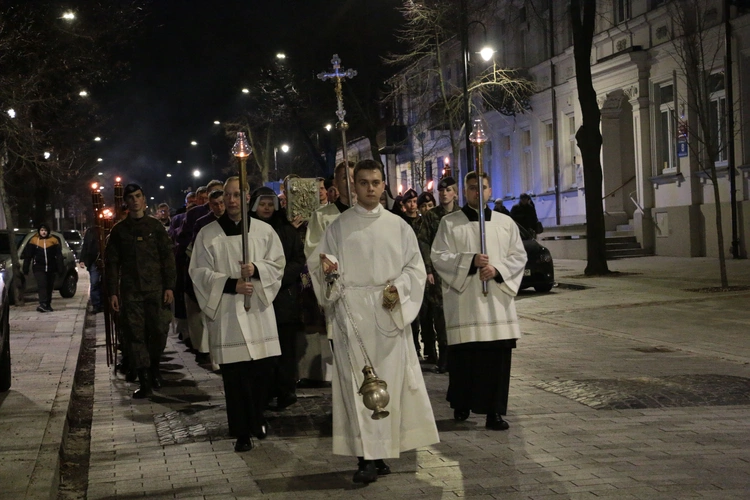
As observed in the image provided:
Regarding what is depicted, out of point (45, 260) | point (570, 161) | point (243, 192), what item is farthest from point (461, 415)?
point (570, 161)

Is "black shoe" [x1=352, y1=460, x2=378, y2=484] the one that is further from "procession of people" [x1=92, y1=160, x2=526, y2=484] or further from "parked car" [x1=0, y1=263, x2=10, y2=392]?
"parked car" [x1=0, y1=263, x2=10, y2=392]

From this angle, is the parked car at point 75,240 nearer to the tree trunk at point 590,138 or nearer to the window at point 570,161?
the window at point 570,161

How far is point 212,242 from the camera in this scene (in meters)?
7.71

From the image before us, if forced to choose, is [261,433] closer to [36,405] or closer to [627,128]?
[36,405]

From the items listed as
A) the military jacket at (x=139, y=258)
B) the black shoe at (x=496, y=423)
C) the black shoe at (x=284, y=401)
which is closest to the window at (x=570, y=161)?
the military jacket at (x=139, y=258)

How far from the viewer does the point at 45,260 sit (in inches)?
797

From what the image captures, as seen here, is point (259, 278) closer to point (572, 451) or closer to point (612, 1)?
point (572, 451)

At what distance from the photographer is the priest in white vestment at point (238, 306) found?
7.50 metres

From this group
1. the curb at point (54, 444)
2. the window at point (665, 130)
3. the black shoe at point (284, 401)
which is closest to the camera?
the curb at point (54, 444)

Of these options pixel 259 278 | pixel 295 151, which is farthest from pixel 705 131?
pixel 295 151

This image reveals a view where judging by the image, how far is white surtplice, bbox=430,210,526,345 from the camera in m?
7.80

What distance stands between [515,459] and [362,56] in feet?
122

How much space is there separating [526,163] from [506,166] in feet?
6.96

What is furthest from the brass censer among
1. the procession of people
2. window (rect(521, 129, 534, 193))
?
window (rect(521, 129, 534, 193))
